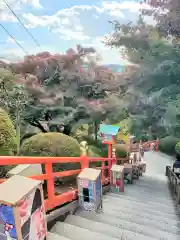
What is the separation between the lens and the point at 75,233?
85.4 inches

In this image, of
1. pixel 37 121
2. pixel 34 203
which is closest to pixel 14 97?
pixel 37 121

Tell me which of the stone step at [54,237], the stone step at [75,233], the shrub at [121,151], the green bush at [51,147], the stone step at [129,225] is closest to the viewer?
the stone step at [54,237]

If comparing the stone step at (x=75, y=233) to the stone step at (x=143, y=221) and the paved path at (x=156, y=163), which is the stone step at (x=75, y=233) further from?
the paved path at (x=156, y=163)

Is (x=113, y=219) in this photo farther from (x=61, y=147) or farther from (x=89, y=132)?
(x=89, y=132)

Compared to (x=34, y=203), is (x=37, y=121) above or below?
above

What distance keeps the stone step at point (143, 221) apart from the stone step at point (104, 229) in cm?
26

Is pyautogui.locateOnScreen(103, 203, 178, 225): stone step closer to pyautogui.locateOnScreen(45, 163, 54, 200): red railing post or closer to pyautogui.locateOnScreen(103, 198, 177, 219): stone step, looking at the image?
pyautogui.locateOnScreen(103, 198, 177, 219): stone step

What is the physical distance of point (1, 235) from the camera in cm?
160

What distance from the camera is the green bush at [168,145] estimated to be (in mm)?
14453

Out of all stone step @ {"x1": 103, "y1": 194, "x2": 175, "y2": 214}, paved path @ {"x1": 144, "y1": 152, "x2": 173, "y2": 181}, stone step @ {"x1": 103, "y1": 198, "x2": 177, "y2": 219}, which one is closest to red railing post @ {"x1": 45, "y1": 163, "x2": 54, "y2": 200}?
stone step @ {"x1": 103, "y1": 198, "x2": 177, "y2": 219}

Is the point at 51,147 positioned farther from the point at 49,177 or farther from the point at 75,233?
the point at 75,233

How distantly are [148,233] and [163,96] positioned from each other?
3690 millimetres

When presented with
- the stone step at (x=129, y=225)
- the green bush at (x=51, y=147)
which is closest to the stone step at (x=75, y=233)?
the stone step at (x=129, y=225)

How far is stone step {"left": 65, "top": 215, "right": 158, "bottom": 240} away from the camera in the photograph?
2.30 m
